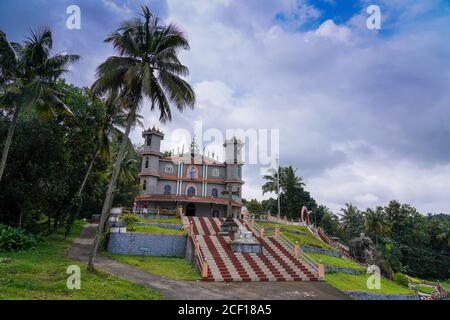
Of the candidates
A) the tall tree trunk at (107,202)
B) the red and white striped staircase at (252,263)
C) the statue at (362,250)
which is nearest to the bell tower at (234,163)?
the statue at (362,250)

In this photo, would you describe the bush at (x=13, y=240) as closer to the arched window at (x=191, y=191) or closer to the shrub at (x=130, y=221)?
the shrub at (x=130, y=221)

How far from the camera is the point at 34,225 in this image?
1220 inches

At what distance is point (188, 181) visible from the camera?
41625 millimetres

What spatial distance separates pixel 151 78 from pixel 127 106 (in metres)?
2.29

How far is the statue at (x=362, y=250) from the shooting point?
131 ft

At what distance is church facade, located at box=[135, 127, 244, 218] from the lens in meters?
39.4

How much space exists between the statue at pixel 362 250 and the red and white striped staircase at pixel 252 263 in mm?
20629

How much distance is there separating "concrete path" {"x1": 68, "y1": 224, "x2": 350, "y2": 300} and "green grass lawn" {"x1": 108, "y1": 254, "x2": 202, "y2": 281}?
2.80ft

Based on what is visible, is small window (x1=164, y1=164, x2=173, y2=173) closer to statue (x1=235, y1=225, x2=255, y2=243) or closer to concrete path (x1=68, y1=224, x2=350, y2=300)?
statue (x1=235, y1=225, x2=255, y2=243)

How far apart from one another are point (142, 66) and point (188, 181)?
26.1m

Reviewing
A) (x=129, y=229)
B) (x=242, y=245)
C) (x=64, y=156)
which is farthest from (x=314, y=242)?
(x=64, y=156)

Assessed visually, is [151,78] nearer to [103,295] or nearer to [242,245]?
[103,295]

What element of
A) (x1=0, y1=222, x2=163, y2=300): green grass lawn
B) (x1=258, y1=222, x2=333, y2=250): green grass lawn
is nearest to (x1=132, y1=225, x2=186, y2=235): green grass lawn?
(x1=0, y1=222, x2=163, y2=300): green grass lawn
